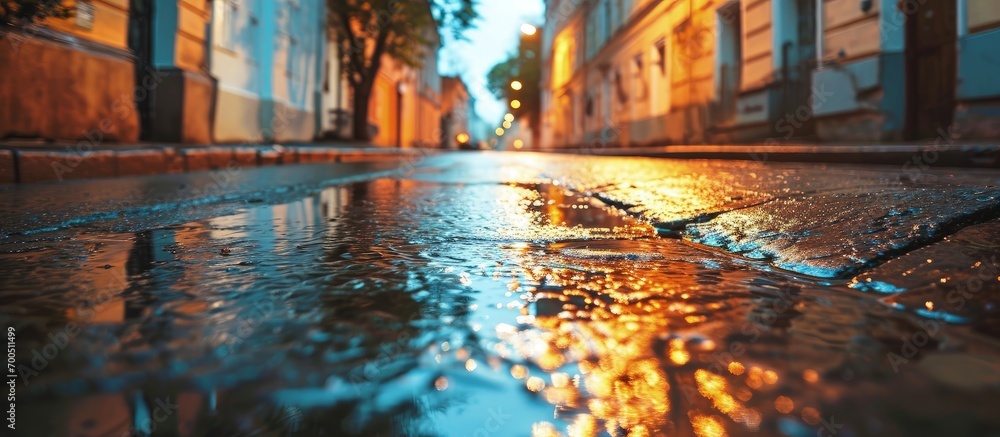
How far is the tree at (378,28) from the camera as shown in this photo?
13000 mm

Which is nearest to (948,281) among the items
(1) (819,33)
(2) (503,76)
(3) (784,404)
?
(3) (784,404)

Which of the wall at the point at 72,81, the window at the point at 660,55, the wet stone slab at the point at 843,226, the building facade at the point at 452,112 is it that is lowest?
the wet stone slab at the point at 843,226

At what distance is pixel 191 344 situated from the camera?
2.32 feet

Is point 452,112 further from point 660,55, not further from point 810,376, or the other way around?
point 810,376

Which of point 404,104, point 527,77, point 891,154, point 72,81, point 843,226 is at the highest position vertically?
point 527,77

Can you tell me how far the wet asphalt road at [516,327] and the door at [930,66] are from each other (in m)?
6.52

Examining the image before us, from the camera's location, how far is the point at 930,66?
7094 millimetres

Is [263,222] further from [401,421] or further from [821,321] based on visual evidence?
[821,321]

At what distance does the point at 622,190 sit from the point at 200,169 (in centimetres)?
398

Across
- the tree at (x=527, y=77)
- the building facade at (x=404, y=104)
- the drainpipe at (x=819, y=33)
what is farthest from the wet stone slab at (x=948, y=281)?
the tree at (x=527, y=77)

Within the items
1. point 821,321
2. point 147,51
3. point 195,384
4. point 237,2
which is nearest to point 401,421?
point 195,384

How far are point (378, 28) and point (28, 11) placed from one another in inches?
362

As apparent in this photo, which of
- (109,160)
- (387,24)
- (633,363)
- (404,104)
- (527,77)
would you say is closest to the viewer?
(633,363)

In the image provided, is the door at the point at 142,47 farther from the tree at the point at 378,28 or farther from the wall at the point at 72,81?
the tree at the point at 378,28
